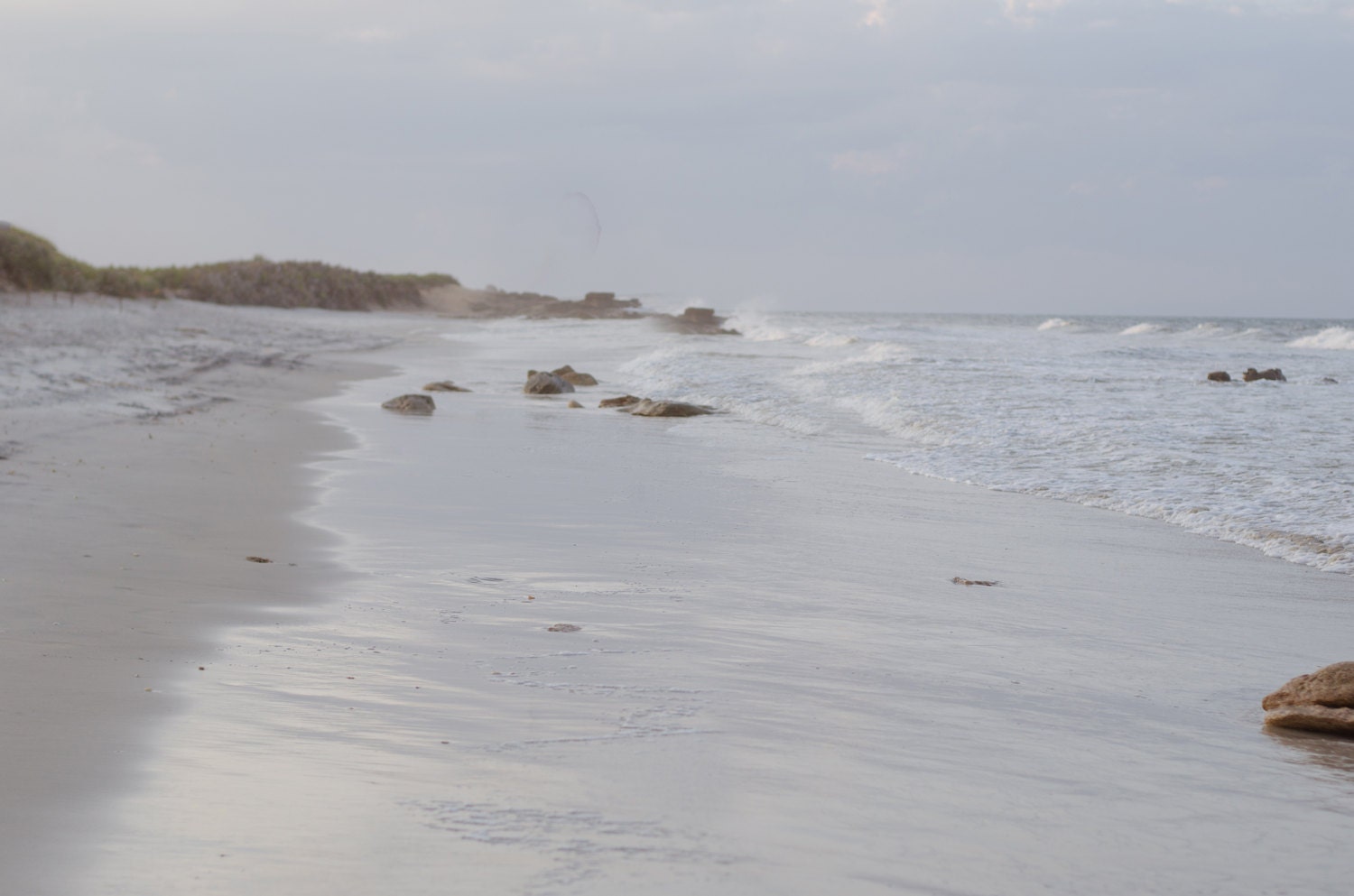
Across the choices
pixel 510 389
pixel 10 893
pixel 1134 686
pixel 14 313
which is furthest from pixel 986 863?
pixel 14 313

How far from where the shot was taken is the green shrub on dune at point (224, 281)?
2511 centimetres

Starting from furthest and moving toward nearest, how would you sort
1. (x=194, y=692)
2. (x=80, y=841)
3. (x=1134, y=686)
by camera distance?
(x=1134, y=686) → (x=194, y=692) → (x=80, y=841)

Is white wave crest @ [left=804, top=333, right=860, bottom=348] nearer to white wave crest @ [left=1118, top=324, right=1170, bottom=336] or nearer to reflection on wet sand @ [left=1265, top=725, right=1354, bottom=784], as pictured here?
reflection on wet sand @ [left=1265, top=725, right=1354, bottom=784]

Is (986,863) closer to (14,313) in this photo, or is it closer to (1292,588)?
(1292,588)

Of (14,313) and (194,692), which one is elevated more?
(14,313)

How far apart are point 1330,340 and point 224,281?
45.6m

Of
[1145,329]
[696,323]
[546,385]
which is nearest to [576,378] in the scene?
[546,385]

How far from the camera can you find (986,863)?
2689 mm

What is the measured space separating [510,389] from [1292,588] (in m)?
14.4

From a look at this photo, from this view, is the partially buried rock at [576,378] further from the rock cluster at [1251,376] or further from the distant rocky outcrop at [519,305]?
the distant rocky outcrop at [519,305]

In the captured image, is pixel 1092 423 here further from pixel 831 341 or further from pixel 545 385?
pixel 831 341

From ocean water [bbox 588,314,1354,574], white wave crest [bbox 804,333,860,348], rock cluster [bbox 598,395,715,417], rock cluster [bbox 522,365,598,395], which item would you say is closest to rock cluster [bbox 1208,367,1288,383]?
ocean water [bbox 588,314,1354,574]

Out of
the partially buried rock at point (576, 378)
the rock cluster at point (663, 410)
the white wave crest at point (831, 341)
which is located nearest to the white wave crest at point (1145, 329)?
the white wave crest at point (831, 341)

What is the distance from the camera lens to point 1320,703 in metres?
3.85
